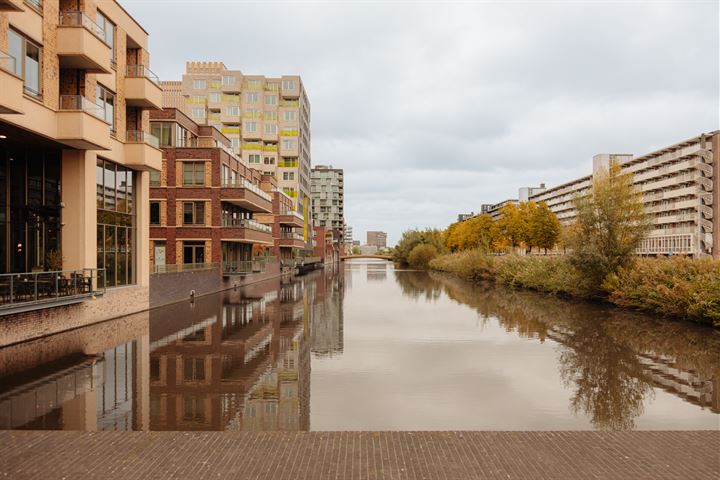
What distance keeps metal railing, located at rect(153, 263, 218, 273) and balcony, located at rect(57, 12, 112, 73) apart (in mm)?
12068

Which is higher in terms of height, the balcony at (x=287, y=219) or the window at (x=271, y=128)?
the window at (x=271, y=128)

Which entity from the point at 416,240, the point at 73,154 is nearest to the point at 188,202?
the point at 73,154

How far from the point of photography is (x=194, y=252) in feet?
142

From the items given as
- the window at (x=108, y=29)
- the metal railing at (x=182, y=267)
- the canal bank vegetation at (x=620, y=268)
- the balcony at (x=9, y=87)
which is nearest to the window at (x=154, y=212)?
the metal railing at (x=182, y=267)

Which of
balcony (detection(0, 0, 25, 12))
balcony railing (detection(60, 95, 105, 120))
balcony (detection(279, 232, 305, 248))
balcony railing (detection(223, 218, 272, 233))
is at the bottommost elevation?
balcony (detection(279, 232, 305, 248))

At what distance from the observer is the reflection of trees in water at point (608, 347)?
11617 millimetres

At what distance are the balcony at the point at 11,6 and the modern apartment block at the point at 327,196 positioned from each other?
162 m

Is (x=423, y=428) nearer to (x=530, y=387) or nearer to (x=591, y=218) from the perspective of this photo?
(x=530, y=387)

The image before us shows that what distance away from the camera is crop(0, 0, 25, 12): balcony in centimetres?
1644

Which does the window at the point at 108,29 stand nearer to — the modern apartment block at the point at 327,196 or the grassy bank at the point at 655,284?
the grassy bank at the point at 655,284

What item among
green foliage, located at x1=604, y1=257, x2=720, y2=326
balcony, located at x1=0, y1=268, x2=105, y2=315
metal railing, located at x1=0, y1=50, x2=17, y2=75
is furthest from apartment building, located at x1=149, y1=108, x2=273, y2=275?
green foliage, located at x1=604, y1=257, x2=720, y2=326

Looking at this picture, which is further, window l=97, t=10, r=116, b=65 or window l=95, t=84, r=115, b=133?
window l=97, t=10, r=116, b=65

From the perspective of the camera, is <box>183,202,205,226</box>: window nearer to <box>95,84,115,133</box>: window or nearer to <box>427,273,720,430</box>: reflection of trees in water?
<box>95,84,115,133</box>: window

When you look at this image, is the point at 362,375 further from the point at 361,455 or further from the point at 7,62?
the point at 7,62
